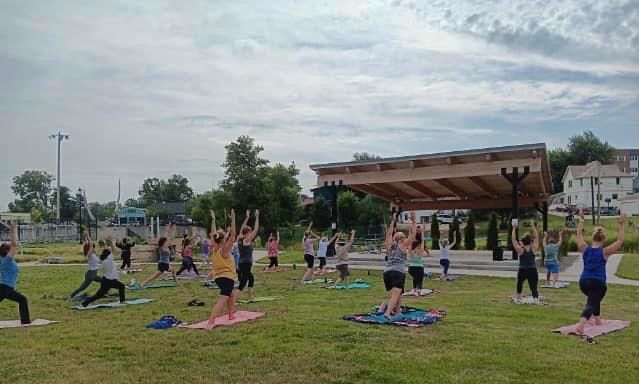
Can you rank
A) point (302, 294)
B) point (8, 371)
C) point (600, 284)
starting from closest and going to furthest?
point (8, 371), point (600, 284), point (302, 294)

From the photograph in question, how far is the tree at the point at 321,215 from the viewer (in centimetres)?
5409

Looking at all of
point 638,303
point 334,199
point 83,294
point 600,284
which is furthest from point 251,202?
point 600,284

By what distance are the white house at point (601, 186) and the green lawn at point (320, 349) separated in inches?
2956

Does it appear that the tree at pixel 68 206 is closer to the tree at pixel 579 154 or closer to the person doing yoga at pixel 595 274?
the tree at pixel 579 154

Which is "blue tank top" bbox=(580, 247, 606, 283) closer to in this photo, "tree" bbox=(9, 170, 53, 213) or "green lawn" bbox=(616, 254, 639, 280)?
"green lawn" bbox=(616, 254, 639, 280)

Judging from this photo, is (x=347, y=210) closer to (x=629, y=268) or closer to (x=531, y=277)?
(x=629, y=268)

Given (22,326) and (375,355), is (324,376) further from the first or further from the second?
(22,326)

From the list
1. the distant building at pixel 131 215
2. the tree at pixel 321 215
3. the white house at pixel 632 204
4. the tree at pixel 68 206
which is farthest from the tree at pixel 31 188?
the white house at pixel 632 204

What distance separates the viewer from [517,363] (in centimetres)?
648

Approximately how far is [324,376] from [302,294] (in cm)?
753

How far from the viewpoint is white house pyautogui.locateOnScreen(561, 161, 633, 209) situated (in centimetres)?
8031

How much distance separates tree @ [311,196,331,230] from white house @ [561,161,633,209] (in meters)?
42.5

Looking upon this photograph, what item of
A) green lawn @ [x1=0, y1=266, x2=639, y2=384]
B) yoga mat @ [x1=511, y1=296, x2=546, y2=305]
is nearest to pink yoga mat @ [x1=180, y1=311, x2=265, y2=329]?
green lawn @ [x1=0, y1=266, x2=639, y2=384]

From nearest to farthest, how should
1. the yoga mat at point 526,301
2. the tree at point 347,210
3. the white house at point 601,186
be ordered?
1. the yoga mat at point 526,301
2. the tree at point 347,210
3. the white house at point 601,186
